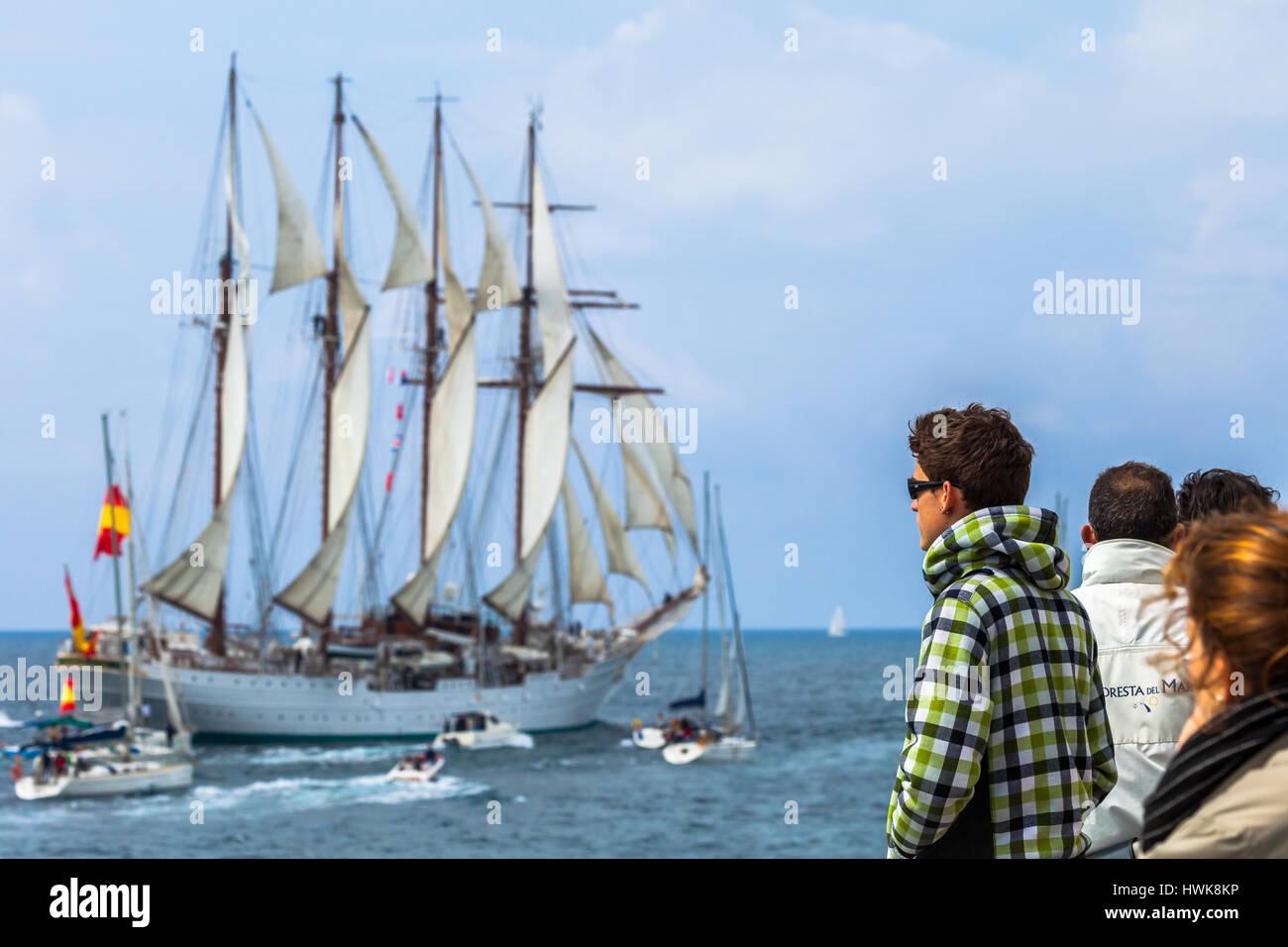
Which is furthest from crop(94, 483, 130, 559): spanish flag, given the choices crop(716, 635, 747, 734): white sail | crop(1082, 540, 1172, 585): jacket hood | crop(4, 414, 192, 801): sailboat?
crop(1082, 540, 1172, 585): jacket hood

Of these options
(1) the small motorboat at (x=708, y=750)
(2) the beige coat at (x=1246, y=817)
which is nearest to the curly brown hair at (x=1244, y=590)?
(2) the beige coat at (x=1246, y=817)

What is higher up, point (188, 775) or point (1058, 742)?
point (1058, 742)

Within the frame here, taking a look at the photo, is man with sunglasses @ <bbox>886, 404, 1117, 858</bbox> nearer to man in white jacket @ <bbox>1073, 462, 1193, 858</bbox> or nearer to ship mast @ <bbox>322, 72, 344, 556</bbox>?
man in white jacket @ <bbox>1073, 462, 1193, 858</bbox>

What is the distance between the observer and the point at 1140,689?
14.1ft

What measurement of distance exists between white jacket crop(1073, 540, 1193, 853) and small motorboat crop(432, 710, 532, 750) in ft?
203

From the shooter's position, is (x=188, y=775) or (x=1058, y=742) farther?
(x=188, y=775)

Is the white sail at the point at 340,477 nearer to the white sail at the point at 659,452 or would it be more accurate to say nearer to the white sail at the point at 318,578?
the white sail at the point at 318,578

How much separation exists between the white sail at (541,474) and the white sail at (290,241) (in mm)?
12285

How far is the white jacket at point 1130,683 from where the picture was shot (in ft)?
13.8

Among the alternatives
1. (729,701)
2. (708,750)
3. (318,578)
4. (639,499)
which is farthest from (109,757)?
(639,499)

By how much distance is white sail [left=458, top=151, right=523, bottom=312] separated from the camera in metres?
69.1
